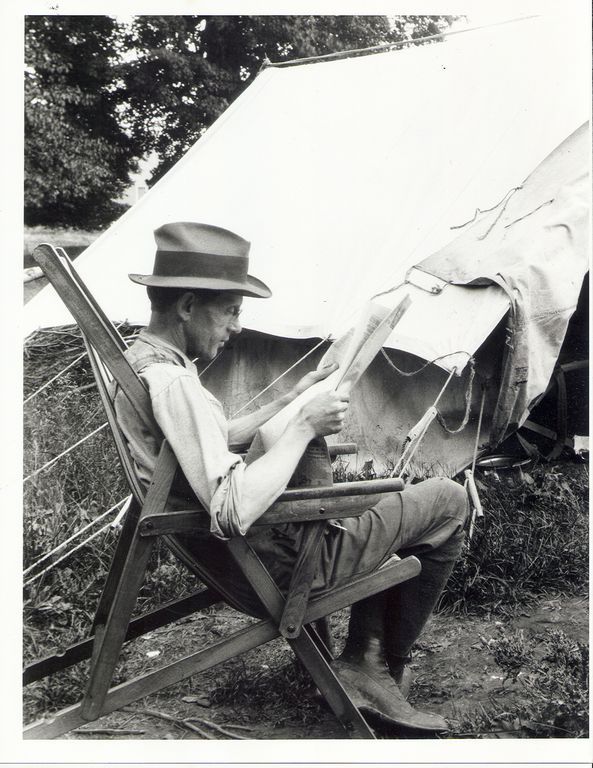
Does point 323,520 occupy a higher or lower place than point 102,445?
higher

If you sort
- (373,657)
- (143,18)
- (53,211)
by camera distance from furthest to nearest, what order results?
(53,211), (143,18), (373,657)

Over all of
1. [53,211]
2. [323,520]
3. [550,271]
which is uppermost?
[323,520]

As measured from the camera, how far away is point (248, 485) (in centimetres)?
209

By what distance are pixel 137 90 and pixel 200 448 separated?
8584 millimetres

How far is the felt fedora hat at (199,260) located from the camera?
2.35 meters

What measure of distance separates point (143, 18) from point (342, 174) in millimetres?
4416

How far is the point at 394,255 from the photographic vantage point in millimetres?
4832

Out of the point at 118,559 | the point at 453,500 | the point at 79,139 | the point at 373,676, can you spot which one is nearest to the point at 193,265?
the point at 118,559

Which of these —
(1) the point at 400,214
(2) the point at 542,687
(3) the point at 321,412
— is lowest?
(2) the point at 542,687

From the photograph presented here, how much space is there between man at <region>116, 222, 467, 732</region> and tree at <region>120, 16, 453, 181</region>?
6054mm

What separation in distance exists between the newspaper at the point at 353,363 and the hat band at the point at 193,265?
42 centimetres

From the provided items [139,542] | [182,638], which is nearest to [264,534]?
[139,542]

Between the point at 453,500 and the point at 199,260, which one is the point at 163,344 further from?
the point at 453,500
